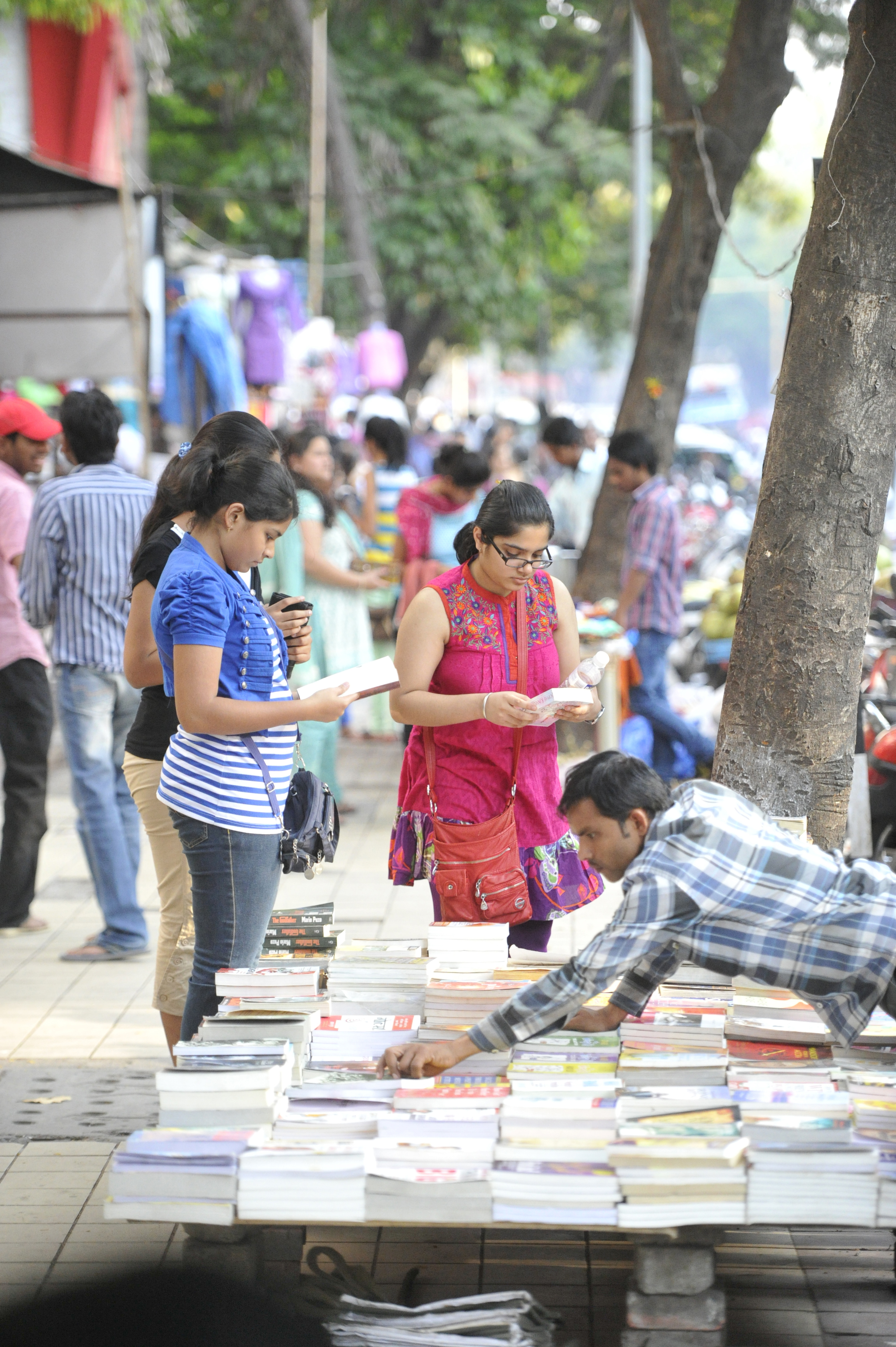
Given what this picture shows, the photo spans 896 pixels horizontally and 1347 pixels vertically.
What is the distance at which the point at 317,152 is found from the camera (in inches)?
640

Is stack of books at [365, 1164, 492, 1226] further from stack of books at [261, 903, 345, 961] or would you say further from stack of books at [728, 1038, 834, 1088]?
stack of books at [261, 903, 345, 961]

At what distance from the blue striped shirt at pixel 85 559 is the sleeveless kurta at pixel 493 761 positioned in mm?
1873

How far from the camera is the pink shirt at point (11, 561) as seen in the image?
6.00 metres

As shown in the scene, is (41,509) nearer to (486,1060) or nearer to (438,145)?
(486,1060)

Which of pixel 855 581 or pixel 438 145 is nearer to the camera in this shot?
pixel 855 581

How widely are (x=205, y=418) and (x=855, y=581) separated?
8.11 m

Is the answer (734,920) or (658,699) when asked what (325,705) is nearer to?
(734,920)

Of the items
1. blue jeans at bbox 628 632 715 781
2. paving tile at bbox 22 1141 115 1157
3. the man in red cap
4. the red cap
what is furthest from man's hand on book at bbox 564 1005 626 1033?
blue jeans at bbox 628 632 715 781

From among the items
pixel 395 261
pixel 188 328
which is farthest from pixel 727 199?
pixel 395 261

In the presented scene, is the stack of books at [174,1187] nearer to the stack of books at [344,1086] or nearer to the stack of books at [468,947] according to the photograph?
the stack of books at [344,1086]

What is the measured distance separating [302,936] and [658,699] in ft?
15.0

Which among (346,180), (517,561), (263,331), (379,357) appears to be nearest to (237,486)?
(517,561)

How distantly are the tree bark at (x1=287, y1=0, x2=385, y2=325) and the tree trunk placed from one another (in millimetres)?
13497

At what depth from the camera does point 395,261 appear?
20.5 metres
